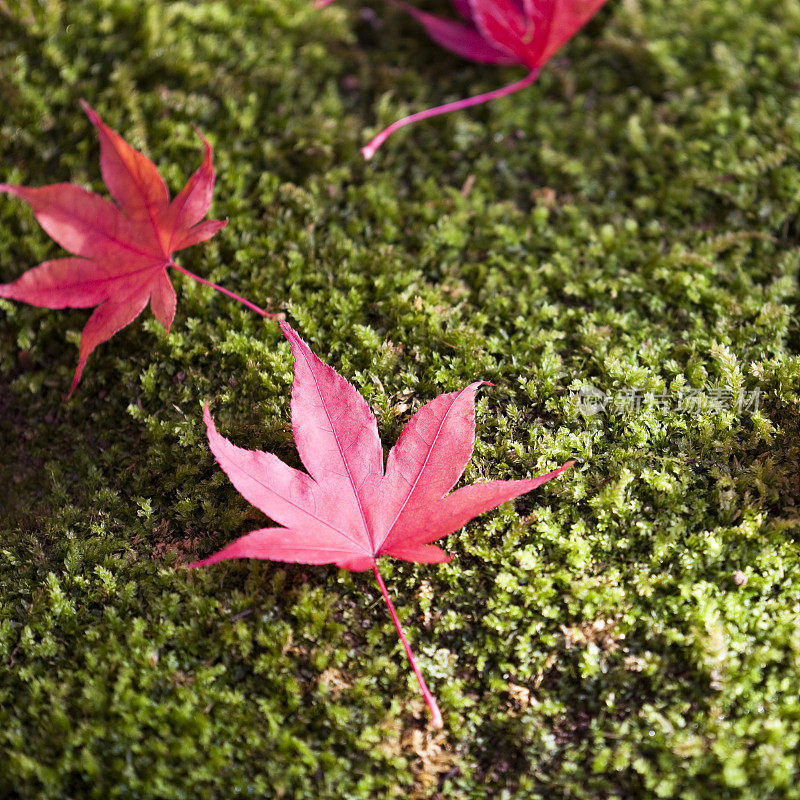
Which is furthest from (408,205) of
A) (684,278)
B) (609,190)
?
(684,278)

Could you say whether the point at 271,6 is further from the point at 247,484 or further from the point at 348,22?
the point at 247,484

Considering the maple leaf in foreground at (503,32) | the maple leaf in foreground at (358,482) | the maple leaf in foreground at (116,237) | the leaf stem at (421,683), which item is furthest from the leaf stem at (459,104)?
the leaf stem at (421,683)

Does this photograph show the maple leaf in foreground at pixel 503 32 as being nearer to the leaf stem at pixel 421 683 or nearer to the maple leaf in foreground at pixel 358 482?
the maple leaf in foreground at pixel 358 482

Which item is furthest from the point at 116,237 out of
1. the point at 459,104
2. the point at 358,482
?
the point at 459,104

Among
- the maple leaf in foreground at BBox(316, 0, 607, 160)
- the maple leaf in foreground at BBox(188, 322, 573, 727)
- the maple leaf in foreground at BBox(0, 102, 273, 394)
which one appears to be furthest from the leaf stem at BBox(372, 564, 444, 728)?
the maple leaf in foreground at BBox(316, 0, 607, 160)

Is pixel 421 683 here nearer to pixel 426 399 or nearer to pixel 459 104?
pixel 426 399
